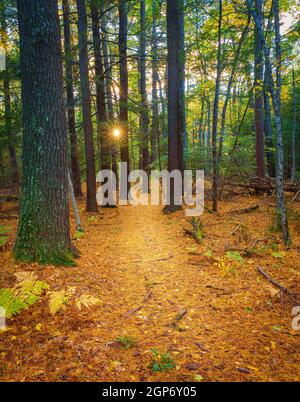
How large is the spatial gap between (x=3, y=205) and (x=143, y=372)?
11.3 meters

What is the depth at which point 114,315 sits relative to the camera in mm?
3871

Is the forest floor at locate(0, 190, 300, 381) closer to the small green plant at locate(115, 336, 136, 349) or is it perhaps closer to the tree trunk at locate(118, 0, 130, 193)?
the small green plant at locate(115, 336, 136, 349)

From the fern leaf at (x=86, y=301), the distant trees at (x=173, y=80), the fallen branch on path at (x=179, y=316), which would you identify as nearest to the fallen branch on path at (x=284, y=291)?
the fallen branch on path at (x=179, y=316)

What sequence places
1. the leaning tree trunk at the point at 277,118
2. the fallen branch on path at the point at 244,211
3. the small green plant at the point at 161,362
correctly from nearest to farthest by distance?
the small green plant at the point at 161,362
the leaning tree trunk at the point at 277,118
the fallen branch on path at the point at 244,211

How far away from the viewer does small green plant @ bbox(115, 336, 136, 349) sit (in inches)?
Result: 124

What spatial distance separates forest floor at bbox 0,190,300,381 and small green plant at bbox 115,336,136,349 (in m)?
0.03

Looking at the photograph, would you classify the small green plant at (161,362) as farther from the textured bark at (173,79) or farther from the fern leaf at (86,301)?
the textured bark at (173,79)

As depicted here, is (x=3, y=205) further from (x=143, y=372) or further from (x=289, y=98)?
(x=289, y=98)

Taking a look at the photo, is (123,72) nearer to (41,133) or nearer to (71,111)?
(71,111)

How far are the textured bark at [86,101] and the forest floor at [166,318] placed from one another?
4.39m

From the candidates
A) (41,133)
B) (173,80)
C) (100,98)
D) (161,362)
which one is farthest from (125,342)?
(100,98)

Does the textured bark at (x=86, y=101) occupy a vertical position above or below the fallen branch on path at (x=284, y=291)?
above

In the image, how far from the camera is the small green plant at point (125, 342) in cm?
316

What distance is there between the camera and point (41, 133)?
479cm
